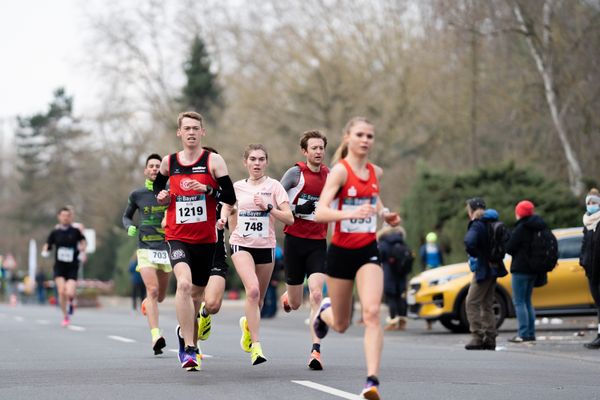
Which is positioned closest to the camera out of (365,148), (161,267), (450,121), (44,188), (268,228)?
(365,148)

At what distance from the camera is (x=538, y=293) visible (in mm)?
21094

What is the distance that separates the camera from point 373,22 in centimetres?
4475

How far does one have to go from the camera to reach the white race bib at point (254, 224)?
40.9 ft

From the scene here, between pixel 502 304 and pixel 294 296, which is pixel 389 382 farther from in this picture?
pixel 502 304

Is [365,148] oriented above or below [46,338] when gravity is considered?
above

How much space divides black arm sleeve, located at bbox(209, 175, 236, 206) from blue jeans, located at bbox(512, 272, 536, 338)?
7284 millimetres

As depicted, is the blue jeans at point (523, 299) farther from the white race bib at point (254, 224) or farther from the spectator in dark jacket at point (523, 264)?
the white race bib at point (254, 224)

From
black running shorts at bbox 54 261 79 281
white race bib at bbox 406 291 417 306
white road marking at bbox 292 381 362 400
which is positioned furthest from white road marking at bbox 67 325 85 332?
white road marking at bbox 292 381 362 400

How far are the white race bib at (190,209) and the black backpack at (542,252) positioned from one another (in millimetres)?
7312

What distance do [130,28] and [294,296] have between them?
48768mm

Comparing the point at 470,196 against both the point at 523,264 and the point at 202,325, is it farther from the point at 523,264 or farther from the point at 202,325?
the point at 202,325

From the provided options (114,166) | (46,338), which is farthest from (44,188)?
(46,338)

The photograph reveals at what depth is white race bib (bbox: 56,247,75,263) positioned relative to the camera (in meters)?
22.9

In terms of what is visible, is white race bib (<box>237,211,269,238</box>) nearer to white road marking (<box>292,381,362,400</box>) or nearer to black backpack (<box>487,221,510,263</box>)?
white road marking (<box>292,381,362,400</box>)
